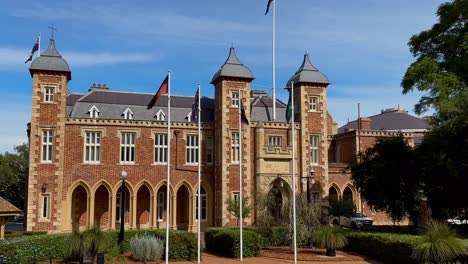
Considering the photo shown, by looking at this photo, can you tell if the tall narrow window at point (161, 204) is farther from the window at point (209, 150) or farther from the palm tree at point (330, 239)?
the palm tree at point (330, 239)

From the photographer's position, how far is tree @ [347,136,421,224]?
2666 cm

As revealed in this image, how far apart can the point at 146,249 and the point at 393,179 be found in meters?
13.4

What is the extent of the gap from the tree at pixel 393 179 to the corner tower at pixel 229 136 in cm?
1061

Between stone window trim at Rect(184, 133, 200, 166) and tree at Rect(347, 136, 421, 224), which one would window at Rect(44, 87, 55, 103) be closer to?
stone window trim at Rect(184, 133, 200, 166)

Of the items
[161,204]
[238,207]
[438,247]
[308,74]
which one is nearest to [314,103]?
[308,74]

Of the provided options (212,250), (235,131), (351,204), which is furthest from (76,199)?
(351,204)

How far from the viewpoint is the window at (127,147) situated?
35.8m

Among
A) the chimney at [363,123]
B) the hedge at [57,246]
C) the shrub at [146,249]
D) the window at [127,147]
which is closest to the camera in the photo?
the hedge at [57,246]

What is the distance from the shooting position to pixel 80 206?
36.2 meters

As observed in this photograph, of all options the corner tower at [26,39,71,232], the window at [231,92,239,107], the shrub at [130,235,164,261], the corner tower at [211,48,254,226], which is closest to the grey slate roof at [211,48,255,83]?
the corner tower at [211,48,254,226]

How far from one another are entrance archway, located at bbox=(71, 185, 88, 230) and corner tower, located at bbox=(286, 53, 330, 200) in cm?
1571

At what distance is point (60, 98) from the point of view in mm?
34250

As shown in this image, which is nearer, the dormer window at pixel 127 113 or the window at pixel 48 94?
the window at pixel 48 94

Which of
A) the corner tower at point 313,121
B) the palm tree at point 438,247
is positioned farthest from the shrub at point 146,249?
the corner tower at point 313,121
